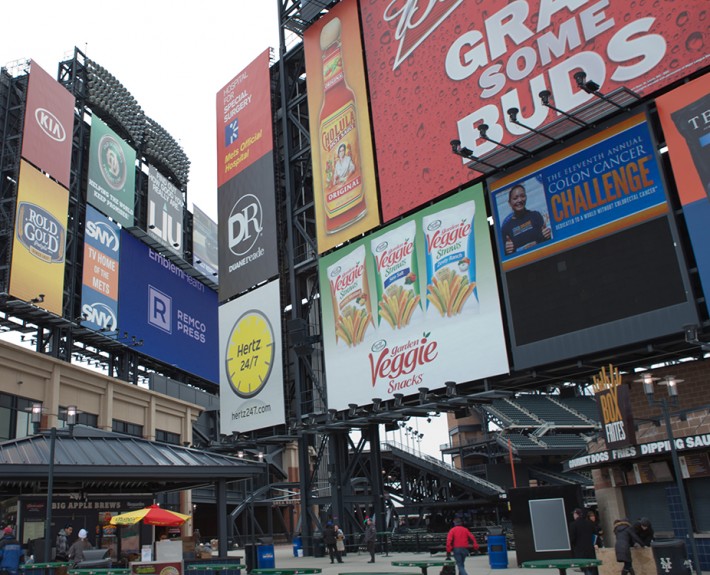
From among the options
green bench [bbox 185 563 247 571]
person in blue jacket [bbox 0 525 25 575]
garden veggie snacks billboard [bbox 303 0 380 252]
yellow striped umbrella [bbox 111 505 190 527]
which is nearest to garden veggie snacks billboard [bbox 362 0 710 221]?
garden veggie snacks billboard [bbox 303 0 380 252]

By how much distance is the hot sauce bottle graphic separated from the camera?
3772 cm

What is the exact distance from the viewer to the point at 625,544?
55.6 feet

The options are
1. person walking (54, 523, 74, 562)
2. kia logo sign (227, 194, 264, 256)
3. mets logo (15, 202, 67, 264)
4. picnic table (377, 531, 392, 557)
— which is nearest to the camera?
person walking (54, 523, 74, 562)

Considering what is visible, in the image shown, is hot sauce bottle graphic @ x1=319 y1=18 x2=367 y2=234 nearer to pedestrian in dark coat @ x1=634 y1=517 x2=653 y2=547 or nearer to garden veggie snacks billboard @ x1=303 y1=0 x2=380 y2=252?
garden veggie snacks billboard @ x1=303 y1=0 x2=380 y2=252

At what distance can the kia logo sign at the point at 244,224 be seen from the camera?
45.5m

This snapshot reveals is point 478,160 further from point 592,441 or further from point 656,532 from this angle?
point 656,532

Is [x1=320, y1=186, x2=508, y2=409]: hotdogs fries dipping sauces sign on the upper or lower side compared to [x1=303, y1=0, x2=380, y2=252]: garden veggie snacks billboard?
lower

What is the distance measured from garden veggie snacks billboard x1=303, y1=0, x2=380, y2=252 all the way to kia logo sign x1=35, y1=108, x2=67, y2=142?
70.5ft

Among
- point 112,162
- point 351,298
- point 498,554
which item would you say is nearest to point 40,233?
point 112,162

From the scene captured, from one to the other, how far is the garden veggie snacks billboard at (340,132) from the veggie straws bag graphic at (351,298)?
150 cm

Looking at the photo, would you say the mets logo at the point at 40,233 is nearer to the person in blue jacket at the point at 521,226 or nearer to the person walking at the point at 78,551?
the person walking at the point at 78,551

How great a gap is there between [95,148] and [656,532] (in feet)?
172

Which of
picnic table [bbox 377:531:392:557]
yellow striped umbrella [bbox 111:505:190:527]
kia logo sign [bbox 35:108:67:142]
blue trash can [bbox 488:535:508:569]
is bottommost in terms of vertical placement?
blue trash can [bbox 488:535:508:569]

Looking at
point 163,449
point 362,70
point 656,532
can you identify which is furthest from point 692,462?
point 362,70
